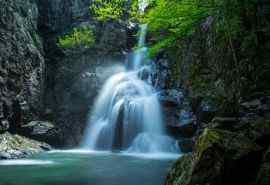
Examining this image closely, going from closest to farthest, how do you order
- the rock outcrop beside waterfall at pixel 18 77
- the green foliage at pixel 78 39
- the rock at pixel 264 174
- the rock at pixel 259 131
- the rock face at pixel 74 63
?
the rock at pixel 264 174
the rock at pixel 259 131
the rock outcrop beside waterfall at pixel 18 77
the rock face at pixel 74 63
the green foliage at pixel 78 39

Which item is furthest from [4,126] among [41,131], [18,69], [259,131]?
[259,131]

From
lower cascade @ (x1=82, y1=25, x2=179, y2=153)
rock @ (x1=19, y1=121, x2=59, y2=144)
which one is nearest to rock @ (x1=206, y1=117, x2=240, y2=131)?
lower cascade @ (x1=82, y1=25, x2=179, y2=153)

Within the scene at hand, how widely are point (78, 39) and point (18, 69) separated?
7059 millimetres

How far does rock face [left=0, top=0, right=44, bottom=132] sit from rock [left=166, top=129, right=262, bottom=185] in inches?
795

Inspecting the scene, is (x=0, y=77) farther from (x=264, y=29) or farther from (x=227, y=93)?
(x=264, y=29)

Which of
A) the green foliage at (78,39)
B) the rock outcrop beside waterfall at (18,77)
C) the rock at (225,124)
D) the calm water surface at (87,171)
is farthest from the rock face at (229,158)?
the green foliage at (78,39)

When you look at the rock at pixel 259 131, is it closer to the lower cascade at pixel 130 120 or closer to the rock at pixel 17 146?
the lower cascade at pixel 130 120

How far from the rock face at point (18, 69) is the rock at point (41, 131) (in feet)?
2.03

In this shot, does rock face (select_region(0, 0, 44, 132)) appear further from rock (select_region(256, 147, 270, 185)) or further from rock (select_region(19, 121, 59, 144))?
rock (select_region(256, 147, 270, 185))

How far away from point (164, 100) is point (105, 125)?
16.3 feet

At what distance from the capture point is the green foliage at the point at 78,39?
33.6 m

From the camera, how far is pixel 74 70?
33.4 meters

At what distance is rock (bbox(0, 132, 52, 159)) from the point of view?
2289 centimetres

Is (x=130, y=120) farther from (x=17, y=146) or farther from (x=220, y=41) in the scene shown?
(x=220, y=41)
